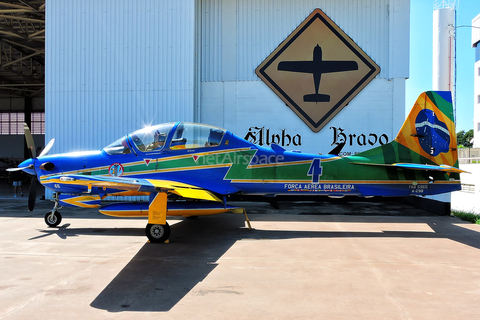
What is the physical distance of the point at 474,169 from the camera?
48.3ft

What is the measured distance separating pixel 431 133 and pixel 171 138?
5986 mm

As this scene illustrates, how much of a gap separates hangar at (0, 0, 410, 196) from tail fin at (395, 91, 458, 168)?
4455mm

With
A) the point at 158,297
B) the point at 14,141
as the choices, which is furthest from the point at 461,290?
the point at 14,141

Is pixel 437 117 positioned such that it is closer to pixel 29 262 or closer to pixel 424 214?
pixel 424 214

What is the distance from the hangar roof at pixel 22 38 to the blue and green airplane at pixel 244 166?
1348 centimetres

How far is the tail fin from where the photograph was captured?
25.0ft

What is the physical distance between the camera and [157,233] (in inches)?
249

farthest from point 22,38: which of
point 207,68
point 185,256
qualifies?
point 185,256

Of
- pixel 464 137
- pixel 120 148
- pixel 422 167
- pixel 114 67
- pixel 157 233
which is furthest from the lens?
pixel 464 137

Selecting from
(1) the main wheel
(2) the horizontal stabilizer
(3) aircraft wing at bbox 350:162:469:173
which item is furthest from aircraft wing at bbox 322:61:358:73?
(1) the main wheel

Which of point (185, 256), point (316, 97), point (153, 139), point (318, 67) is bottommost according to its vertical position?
point (185, 256)

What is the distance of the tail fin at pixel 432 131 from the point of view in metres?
7.62

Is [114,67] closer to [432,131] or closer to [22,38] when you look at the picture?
[432,131]

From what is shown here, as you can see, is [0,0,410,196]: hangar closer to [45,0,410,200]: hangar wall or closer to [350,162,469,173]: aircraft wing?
[45,0,410,200]: hangar wall
